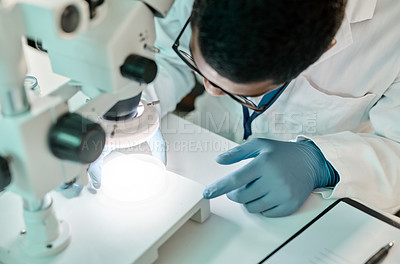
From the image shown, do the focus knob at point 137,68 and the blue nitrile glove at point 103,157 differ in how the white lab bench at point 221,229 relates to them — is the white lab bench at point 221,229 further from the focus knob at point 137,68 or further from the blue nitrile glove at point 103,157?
the focus knob at point 137,68

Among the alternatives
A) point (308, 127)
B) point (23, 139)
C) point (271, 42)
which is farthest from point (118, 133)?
point (308, 127)

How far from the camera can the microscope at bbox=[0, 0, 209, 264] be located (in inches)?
23.4

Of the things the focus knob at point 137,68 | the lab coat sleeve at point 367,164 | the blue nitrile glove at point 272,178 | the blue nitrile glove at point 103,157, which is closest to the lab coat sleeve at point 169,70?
the blue nitrile glove at point 103,157

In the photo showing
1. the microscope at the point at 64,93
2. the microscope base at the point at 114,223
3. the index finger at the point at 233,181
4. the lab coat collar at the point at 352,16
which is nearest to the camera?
the microscope at the point at 64,93

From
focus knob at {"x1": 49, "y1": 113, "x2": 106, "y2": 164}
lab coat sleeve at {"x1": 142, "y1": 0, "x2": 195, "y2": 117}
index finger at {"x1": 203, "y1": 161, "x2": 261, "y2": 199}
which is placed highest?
focus knob at {"x1": 49, "y1": 113, "x2": 106, "y2": 164}

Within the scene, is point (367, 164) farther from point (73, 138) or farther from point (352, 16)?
point (73, 138)

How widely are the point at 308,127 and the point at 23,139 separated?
0.95 m

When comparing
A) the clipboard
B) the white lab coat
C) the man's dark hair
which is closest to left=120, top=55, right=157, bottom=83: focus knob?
the man's dark hair

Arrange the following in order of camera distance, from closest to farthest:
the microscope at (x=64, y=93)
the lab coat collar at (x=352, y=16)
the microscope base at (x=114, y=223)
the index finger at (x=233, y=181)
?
the microscope at (x=64, y=93) → the microscope base at (x=114, y=223) → the index finger at (x=233, y=181) → the lab coat collar at (x=352, y=16)

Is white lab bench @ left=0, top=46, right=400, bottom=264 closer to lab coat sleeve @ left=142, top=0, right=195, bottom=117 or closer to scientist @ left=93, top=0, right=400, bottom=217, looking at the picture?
scientist @ left=93, top=0, right=400, bottom=217

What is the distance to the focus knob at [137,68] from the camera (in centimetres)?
67

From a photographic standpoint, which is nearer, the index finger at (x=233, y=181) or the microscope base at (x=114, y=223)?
the microscope base at (x=114, y=223)

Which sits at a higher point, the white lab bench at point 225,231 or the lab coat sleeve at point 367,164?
the lab coat sleeve at point 367,164

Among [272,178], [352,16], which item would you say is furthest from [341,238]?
[352,16]
